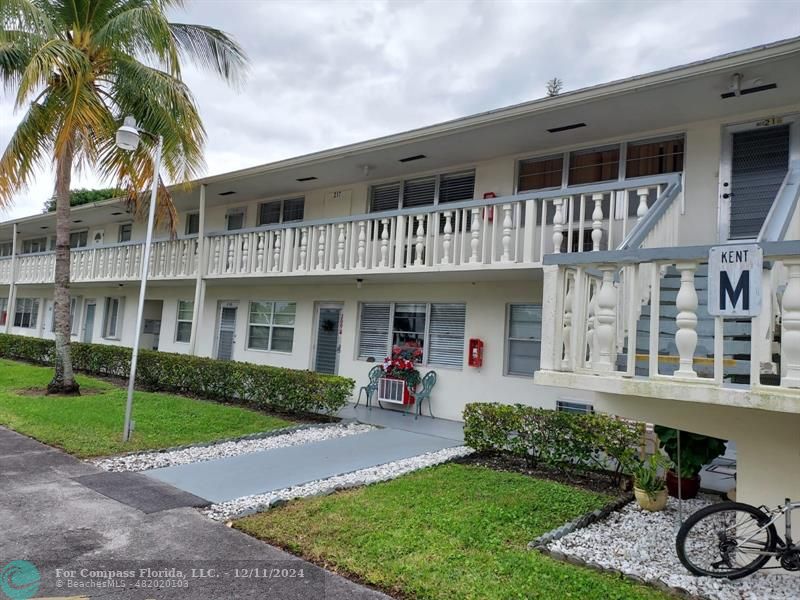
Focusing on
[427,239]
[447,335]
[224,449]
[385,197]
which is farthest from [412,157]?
[224,449]

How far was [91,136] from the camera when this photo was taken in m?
10.1

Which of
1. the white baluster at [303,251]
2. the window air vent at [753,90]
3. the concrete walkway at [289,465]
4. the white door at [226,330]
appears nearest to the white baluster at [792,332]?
the concrete walkway at [289,465]

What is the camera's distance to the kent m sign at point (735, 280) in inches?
118

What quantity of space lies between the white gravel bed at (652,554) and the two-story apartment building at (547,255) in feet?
2.01

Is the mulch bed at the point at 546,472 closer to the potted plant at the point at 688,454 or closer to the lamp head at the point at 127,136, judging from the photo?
the potted plant at the point at 688,454

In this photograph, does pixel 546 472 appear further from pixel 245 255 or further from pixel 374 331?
pixel 245 255

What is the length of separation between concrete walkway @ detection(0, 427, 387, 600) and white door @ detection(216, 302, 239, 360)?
8876mm

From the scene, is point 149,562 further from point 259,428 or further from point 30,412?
point 30,412

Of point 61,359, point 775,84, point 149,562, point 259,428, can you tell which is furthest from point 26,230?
point 775,84

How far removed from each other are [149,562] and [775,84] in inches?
333

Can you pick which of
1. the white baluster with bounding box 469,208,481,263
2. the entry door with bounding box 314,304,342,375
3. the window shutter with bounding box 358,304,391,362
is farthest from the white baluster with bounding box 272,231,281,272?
the white baluster with bounding box 469,208,481,263

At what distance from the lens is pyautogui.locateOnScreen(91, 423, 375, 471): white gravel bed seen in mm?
6297

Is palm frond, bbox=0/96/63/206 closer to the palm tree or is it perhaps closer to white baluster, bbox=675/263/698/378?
the palm tree

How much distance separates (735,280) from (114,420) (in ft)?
28.5
